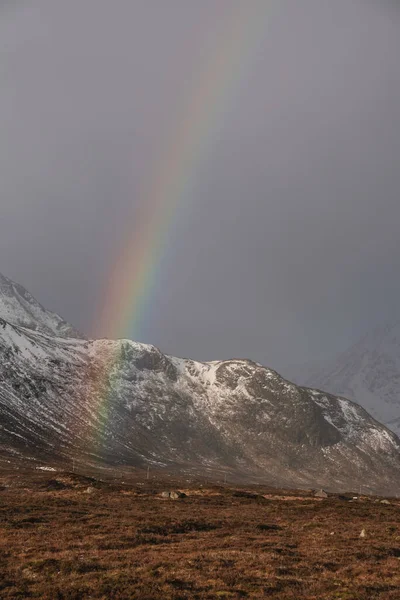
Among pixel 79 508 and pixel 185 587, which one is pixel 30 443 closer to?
pixel 79 508

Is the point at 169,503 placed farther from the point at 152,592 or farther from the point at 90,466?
the point at 90,466

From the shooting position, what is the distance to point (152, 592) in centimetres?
2455

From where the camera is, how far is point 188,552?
34688 mm

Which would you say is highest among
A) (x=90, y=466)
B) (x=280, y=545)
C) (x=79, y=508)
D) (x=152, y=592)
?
(x=90, y=466)

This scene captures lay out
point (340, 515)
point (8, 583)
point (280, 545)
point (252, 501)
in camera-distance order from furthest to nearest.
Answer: point (252, 501)
point (340, 515)
point (280, 545)
point (8, 583)

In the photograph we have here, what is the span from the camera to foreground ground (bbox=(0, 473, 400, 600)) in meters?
25.3

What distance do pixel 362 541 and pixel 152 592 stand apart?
84.1 ft

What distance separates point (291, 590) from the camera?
82.7ft

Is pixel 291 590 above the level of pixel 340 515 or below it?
below

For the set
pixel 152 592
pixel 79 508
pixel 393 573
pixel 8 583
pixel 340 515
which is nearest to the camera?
pixel 152 592

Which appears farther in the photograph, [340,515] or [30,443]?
[30,443]

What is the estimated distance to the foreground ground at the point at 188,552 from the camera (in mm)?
25344

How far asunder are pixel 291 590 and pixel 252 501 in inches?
2275

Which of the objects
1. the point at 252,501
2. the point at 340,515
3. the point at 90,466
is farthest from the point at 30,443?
the point at 340,515
